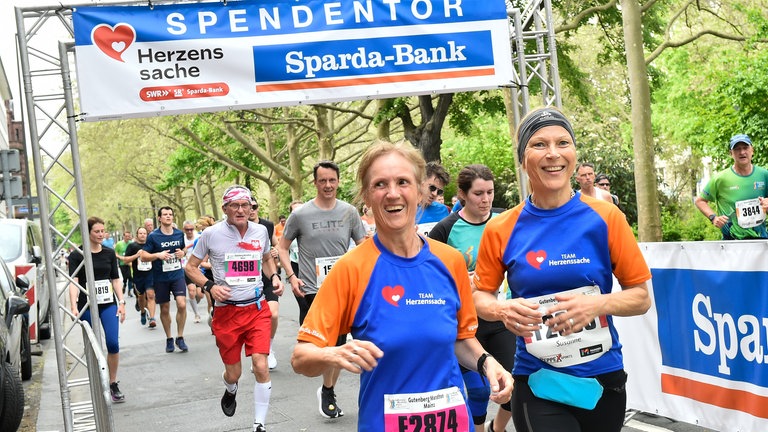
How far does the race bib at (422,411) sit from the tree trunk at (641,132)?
43.3ft

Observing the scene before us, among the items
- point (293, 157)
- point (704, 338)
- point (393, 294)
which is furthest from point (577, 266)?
point (293, 157)

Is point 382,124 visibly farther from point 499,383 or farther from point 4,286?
point 499,383

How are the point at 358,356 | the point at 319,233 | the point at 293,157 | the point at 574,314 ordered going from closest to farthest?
the point at 358,356, the point at 574,314, the point at 319,233, the point at 293,157

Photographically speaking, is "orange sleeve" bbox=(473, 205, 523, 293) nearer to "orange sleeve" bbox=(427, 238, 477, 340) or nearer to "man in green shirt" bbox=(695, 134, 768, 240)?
"orange sleeve" bbox=(427, 238, 477, 340)

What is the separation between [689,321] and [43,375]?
960cm

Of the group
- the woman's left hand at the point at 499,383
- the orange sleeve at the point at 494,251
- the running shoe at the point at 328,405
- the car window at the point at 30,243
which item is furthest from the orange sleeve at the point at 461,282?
the car window at the point at 30,243

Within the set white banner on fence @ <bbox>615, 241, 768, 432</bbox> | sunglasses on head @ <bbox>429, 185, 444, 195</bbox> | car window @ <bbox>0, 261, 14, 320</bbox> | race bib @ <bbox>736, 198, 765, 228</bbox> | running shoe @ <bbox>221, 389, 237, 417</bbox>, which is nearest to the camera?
white banner on fence @ <bbox>615, 241, 768, 432</bbox>

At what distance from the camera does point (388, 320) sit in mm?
3045

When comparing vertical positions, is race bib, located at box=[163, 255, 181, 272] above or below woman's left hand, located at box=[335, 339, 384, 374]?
below

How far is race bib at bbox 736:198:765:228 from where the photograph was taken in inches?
390

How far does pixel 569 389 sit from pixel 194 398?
672cm

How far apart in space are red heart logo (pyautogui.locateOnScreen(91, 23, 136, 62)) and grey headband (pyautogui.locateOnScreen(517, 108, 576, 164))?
5697mm

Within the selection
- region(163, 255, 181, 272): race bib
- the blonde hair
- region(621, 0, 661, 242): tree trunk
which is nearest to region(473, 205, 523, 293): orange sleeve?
the blonde hair

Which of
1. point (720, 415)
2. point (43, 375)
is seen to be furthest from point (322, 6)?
point (43, 375)
